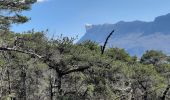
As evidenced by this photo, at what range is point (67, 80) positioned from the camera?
40125 millimetres

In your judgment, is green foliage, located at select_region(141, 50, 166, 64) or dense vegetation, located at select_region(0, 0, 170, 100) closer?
dense vegetation, located at select_region(0, 0, 170, 100)

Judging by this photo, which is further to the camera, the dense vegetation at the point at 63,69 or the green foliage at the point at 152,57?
the green foliage at the point at 152,57

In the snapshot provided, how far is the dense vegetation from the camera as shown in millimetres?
22234

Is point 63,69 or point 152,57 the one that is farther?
point 152,57

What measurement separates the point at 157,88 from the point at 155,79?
1.53m

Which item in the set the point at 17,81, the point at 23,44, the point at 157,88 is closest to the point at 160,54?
the point at 157,88

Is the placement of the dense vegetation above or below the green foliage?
below

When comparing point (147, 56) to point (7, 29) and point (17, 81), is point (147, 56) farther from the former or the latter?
point (7, 29)

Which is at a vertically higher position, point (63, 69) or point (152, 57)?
point (152, 57)

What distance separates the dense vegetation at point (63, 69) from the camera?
72.9 ft

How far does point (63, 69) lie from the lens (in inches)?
1315

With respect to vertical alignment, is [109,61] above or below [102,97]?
above

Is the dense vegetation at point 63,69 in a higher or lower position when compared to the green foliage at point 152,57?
lower

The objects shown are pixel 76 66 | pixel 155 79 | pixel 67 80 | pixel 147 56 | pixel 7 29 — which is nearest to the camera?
pixel 7 29
